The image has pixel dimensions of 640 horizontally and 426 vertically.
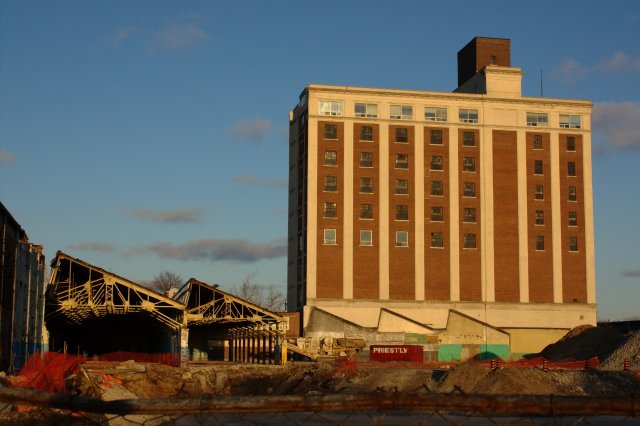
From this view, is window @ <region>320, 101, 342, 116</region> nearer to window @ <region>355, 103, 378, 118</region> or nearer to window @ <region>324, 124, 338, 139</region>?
window @ <region>324, 124, 338, 139</region>

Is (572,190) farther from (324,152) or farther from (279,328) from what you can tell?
(279,328)

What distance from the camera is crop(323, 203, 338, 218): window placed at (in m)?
99.6

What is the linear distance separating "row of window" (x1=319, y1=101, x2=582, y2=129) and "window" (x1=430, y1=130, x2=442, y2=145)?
5.29 ft

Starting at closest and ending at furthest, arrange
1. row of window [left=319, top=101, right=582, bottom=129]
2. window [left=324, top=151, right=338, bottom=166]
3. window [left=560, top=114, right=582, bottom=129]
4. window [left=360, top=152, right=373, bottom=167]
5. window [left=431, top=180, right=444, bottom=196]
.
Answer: window [left=324, top=151, right=338, bottom=166]
window [left=360, top=152, right=373, bottom=167]
row of window [left=319, top=101, right=582, bottom=129]
window [left=431, top=180, right=444, bottom=196]
window [left=560, top=114, right=582, bottom=129]

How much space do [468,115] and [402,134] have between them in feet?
30.1

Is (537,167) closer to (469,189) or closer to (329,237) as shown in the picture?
(469,189)

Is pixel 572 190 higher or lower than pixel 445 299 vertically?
higher

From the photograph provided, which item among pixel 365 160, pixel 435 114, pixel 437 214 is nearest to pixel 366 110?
pixel 365 160

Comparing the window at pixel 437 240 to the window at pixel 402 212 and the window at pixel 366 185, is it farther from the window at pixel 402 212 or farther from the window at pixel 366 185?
the window at pixel 366 185

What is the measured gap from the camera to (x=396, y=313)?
9619cm

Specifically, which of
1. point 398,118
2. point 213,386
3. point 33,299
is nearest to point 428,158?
point 398,118

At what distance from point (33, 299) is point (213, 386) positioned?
46.0ft

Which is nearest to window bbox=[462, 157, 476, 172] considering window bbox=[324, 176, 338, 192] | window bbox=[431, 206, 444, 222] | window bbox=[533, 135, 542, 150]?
window bbox=[431, 206, 444, 222]

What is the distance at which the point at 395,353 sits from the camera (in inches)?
3140
